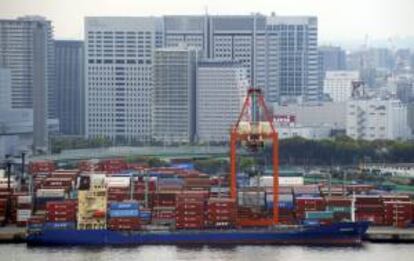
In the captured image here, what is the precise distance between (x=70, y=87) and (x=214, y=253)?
1724cm

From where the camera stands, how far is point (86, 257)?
14.4 metres

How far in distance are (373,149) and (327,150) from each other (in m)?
0.72

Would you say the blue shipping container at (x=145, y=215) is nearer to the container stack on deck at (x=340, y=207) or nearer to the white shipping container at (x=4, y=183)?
the container stack on deck at (x=340, y=207)

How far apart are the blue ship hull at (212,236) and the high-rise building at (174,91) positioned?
12.3m

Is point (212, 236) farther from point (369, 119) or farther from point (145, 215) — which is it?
point (369, 119)

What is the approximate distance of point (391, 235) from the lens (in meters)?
15.7

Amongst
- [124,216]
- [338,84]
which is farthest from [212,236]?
[338,84]

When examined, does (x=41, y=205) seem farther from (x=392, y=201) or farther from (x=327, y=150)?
(x=327, y=150)

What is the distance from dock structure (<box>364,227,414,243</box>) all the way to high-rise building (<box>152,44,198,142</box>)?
12.1 metres

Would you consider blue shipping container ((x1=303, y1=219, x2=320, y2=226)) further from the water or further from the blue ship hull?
the water

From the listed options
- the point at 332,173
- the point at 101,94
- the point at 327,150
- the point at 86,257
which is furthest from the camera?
the point at 101,94

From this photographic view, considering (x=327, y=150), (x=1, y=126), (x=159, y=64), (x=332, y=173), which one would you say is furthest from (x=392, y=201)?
(x=159, y=64)

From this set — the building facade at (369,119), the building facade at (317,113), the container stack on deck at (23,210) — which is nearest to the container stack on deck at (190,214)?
the container stack on deck at (23,210)

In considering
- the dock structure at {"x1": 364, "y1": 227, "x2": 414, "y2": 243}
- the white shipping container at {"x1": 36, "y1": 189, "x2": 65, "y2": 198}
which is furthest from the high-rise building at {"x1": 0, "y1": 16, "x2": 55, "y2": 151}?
the dock structure at {"x1": 364, "y1": 227, "x2": 414, "y2": 243}
